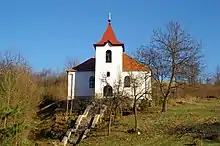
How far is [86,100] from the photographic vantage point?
47.5 meters

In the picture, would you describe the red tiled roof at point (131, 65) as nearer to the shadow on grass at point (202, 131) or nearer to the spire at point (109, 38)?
the spire at point (109, 38)

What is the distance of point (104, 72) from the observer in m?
48.2

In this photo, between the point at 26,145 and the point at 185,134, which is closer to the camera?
the point at 26,145

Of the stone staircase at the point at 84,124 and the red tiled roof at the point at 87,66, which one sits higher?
the red tiled roof at the point at 87,66

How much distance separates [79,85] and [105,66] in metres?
4.14

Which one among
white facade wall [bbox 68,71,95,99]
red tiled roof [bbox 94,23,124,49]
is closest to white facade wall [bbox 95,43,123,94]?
red tiled roof [bbox 94,23,124,49]

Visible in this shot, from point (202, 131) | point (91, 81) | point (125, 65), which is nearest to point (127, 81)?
point (125, 65)

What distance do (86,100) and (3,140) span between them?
31.6 metres

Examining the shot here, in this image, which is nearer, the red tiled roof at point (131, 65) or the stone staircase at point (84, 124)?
the stone staircase at point (84, 124)

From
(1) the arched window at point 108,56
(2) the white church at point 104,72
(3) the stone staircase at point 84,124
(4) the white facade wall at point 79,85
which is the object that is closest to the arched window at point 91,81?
(2) the white church at point 104,72

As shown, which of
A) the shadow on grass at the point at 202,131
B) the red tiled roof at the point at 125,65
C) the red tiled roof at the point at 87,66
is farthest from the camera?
the red tiled roof at the point at 87,66

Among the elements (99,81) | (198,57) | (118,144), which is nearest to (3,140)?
(118,144)

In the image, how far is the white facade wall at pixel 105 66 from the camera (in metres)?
48.2

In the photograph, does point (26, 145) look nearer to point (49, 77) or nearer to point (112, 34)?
point (112, 34)
